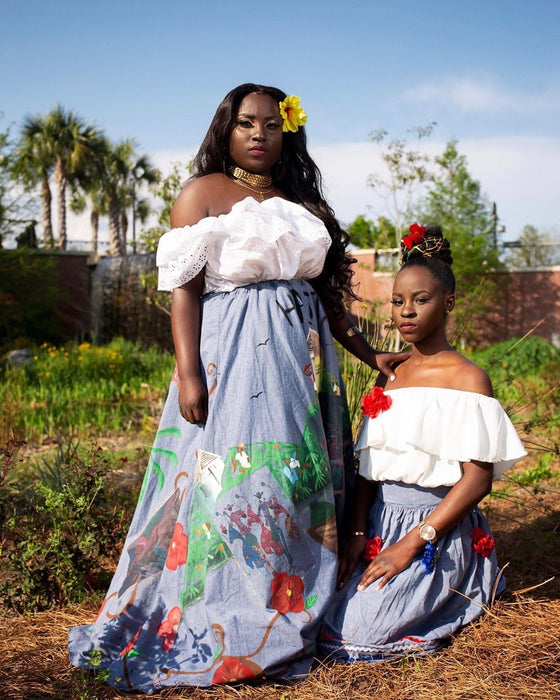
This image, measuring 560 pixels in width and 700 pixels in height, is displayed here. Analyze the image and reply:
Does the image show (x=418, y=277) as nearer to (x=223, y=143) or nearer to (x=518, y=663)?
(x=223, y=143)

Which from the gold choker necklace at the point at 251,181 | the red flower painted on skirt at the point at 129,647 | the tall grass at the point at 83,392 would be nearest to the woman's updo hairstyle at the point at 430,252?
the gold choker necklace at the point at 251,181

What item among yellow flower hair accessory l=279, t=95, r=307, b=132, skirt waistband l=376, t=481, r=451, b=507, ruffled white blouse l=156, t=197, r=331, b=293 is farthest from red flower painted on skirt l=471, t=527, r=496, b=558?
yellow flower hair accessory l=279, t=95, r=307, b=132

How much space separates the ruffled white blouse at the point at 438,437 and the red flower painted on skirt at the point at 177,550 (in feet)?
2.26

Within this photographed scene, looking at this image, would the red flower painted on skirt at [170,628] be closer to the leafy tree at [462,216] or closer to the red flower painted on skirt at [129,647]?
the red flower painted on skirt at [129,647]

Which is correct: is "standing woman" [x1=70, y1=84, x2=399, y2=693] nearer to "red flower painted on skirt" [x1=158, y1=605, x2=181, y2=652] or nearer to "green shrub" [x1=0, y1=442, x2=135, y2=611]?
"red flower painted on skirt" [x1=158, y1=605, x2=181, y2=652]

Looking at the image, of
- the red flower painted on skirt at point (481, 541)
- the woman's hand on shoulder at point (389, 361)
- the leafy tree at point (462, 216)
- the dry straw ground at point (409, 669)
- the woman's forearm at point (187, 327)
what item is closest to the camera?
the dry straw ground at point (409, 669)

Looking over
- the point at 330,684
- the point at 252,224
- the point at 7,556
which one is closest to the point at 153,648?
the point at 330,684

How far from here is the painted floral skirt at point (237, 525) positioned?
82.3 inches

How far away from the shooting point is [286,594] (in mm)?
2117

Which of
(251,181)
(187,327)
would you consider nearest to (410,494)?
(187,327)

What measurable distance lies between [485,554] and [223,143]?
1.72m

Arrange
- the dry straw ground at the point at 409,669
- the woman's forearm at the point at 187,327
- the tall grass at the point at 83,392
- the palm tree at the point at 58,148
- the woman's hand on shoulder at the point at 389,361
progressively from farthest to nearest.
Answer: the palm tree at the point at 58,148 → the tall grass at the point at 83,392 → the woman's hand on shoulder at the point at 389,361 → the woman's forearm at the point at 187,327 → the dry straw ground at the point at 409,669

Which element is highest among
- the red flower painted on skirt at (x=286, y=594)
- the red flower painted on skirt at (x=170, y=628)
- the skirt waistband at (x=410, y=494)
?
the skirt waistband at (x=410, y=494)

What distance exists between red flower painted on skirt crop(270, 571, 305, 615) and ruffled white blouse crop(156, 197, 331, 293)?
3.13 feet
